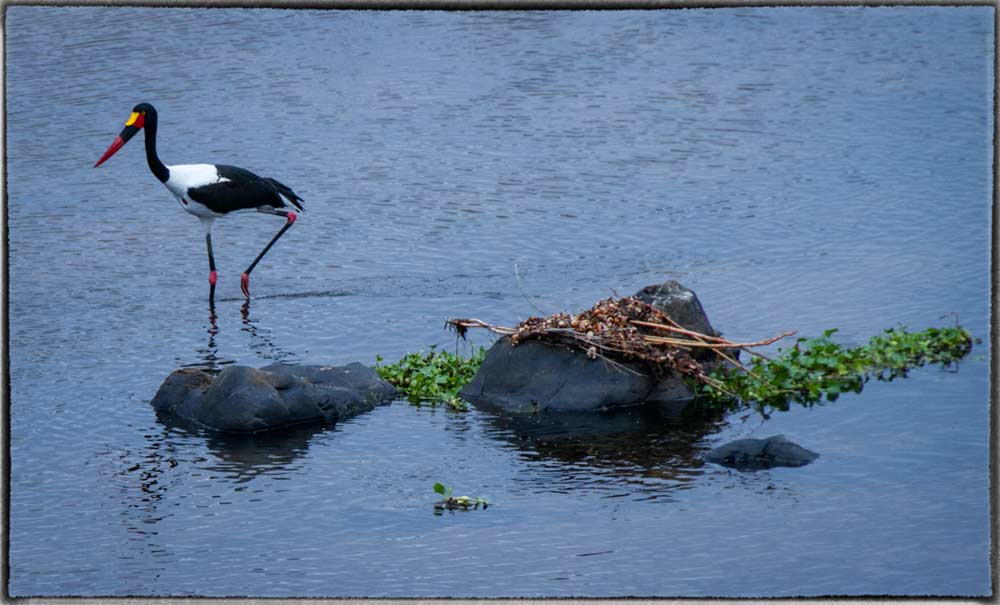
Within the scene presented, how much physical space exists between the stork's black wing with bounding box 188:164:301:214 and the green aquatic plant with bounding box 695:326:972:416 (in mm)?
5144

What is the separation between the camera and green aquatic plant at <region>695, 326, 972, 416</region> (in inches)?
417

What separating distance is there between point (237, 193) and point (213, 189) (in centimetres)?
24

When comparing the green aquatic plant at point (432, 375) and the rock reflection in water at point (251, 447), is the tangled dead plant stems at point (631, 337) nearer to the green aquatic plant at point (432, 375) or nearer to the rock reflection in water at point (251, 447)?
the green aquatic plant at point (432, 375)

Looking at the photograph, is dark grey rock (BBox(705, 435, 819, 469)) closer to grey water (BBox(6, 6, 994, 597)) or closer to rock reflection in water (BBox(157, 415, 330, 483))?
grey water (BBox(6, 6, 994, 597))

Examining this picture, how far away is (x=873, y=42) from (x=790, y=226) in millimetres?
6214

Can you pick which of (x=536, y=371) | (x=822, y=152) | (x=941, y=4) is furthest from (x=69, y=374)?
(x=822, y=152)

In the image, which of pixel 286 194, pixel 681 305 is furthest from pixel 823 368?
pixel 286 194

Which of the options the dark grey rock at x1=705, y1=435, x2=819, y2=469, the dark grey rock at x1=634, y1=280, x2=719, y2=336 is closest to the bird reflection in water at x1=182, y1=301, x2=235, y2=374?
the dark grey rock at x1=634, y1=280, x2=719, y2=336

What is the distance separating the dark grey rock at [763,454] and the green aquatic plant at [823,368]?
39.3 inches

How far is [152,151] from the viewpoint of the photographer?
14.2 meters

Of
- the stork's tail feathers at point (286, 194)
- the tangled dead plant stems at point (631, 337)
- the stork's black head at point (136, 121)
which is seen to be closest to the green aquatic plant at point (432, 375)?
the tangled dead plant stems at point (631, 337)

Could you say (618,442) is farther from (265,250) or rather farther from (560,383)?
(265,250)

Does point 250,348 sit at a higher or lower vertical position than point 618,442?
higher

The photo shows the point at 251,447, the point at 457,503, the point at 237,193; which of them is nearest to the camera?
the point at 457,503
